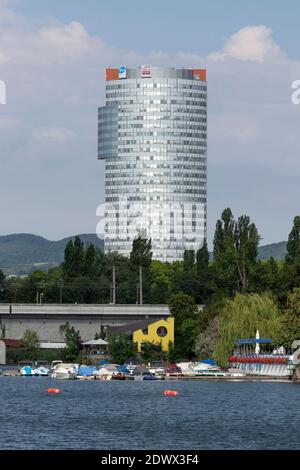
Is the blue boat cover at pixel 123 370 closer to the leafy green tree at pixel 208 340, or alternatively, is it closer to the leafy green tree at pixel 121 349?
the leafy green tree at pixel 208 340

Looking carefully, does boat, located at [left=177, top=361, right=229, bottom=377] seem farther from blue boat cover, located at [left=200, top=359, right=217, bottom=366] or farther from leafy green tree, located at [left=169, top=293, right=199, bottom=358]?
leafy green tree, located at [left=169, top=293, right=199, bottom=358]

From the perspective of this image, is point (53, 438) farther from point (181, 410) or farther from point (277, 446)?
point (181, 410)

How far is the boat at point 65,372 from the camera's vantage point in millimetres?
160413

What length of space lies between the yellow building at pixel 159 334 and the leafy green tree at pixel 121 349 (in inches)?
153

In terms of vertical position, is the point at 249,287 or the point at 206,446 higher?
the point at 249,287

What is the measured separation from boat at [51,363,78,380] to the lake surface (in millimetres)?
18479

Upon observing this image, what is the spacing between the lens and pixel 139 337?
195 m

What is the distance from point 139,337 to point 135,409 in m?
89.9

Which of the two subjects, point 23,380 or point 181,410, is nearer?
point 181,410

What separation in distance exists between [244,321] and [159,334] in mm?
31705

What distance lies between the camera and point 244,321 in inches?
6412
